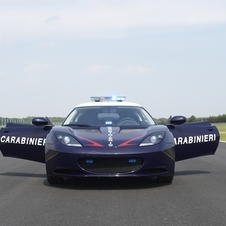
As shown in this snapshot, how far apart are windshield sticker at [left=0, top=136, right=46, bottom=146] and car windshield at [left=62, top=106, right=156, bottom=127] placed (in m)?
0.56

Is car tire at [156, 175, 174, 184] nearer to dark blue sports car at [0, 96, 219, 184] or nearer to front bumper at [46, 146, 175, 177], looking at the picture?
dark blue sports car at [0, 96, 219, 184]

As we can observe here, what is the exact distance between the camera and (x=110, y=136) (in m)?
9.23

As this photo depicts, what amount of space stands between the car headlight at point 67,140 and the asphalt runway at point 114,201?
0.67 m

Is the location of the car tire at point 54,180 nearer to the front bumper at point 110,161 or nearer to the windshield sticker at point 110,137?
the front bumper at point 110,161

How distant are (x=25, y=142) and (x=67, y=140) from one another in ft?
6.08

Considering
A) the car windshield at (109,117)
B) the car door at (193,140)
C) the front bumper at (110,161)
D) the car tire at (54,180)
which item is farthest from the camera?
the car door at (193,140)

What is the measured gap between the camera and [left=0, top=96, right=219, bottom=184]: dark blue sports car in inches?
352

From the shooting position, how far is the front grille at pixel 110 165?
8.95m

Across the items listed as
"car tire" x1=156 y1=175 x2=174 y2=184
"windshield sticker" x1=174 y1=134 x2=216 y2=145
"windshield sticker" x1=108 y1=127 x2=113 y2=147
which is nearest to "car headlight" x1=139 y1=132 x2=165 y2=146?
"windshield sticker" x1=108 y1=127 x2=113 y2=147

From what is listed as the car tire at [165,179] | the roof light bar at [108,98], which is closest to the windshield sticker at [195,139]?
the car tire at [165,179]

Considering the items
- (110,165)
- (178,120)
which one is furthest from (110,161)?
(178,120)

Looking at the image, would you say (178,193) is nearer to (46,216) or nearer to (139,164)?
(139,164)

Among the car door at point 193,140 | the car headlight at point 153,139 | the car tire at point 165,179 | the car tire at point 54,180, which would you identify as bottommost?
the car tire at point 165,179

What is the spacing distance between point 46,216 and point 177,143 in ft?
13.9
